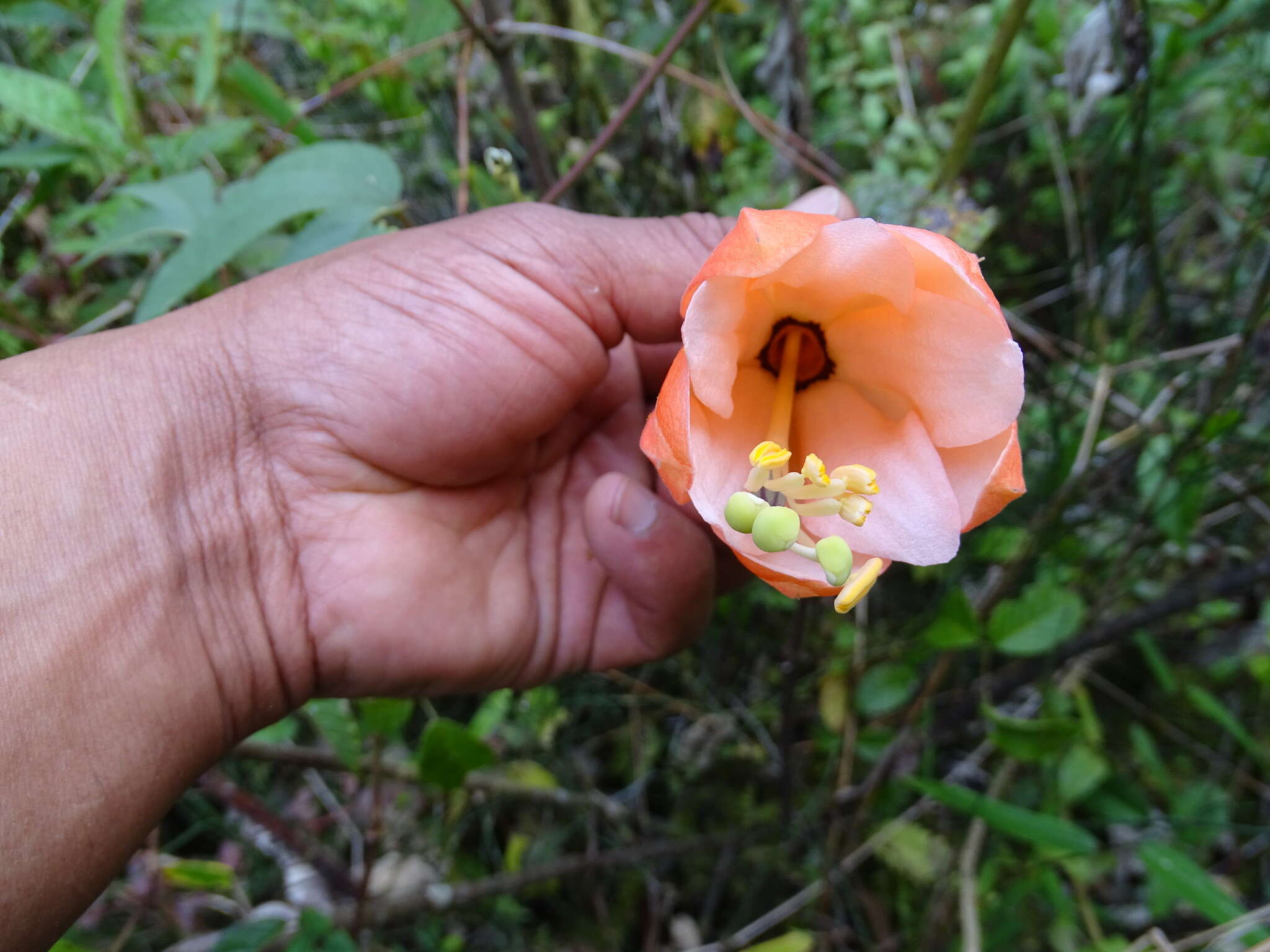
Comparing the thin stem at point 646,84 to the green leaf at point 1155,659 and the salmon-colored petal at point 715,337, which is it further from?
the green leaf at point 1155,659

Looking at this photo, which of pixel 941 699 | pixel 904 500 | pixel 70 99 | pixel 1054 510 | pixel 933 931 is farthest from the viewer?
pixel 941 699

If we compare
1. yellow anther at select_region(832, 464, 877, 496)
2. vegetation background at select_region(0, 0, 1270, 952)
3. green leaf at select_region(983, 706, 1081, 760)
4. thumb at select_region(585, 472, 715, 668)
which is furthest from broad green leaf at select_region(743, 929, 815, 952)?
yellow anther at select_region(832, 464, 877, 496)

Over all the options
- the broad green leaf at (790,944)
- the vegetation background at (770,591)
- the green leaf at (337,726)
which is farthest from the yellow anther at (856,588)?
the broad green leaf at (790,944)

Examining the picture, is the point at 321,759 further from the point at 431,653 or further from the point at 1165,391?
the point at 1165,391

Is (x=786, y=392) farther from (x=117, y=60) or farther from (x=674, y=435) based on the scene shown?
(x=117, y=60)

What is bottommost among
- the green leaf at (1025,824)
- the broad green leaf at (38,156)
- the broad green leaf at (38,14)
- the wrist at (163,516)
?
the green leaf at (1025,824)

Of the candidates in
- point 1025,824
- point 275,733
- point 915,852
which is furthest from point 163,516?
point 915,852

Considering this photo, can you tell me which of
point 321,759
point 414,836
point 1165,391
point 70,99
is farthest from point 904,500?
point 414,836

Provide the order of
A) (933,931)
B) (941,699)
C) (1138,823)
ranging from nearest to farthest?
1. (1138,823)
2. (933,931)
3. (941,699)
